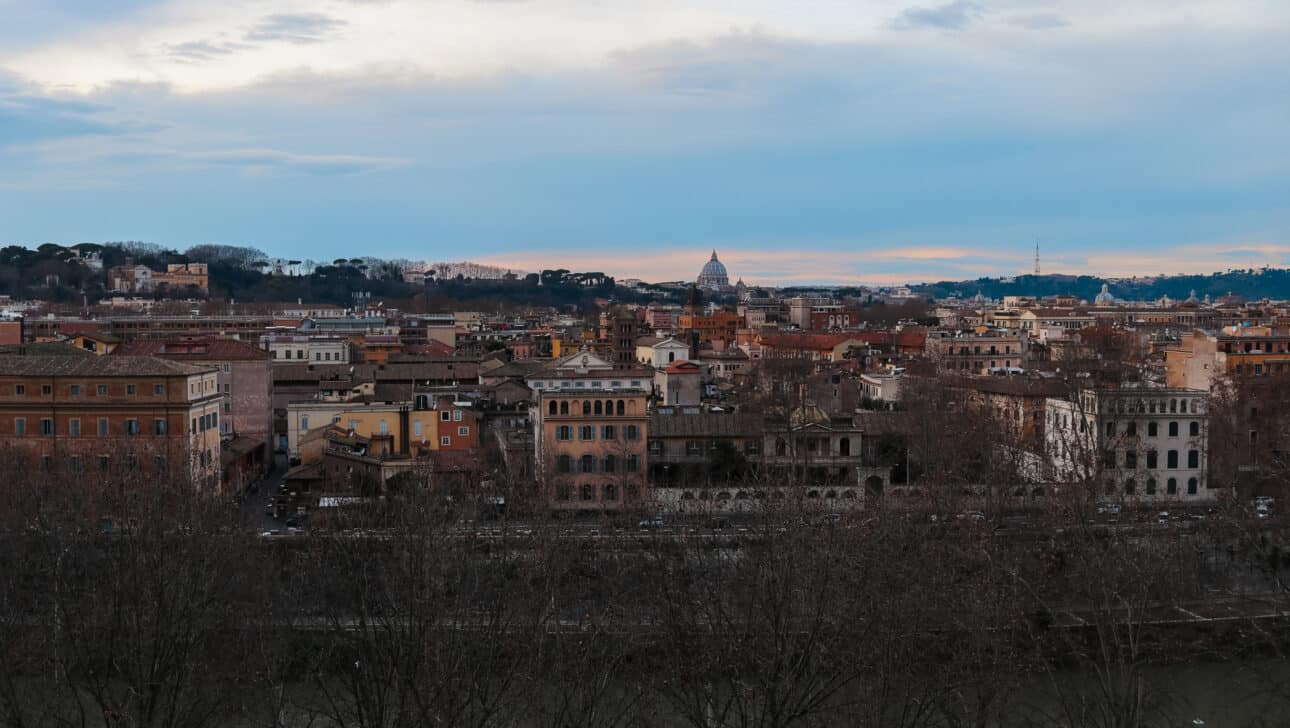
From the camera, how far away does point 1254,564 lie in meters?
13.2

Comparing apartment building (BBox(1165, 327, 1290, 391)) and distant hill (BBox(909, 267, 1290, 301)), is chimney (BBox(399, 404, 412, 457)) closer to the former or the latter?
apartment building (BBox(1165, 327, 1290, 391))

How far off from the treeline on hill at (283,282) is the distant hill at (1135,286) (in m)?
46.2

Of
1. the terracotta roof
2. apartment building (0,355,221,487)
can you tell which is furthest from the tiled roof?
apartment building (0,355,221,487)

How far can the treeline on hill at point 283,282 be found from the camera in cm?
5881

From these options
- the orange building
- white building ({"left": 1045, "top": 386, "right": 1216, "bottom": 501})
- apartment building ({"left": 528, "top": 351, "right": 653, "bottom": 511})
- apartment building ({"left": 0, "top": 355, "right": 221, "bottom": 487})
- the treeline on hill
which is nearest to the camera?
apartment building ({"left": 528, "top": 351, "right": 653, "bottom": 511})

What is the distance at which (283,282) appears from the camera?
67.5 m

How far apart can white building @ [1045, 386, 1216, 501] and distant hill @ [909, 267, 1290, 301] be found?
308 ft

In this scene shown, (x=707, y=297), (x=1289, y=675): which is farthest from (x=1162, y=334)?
(x=707, y=297)

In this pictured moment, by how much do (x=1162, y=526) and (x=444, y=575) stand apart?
830cm

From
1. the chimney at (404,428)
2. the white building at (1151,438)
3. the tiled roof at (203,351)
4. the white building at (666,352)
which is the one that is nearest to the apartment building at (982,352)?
the white building at (666,352)

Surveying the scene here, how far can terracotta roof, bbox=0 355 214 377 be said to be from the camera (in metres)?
15.7

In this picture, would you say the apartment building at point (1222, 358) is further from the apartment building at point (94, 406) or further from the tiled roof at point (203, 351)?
the apartment building at point (94, 406)

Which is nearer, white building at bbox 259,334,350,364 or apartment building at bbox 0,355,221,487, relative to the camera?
apartment building at bbox 0,355,221,487

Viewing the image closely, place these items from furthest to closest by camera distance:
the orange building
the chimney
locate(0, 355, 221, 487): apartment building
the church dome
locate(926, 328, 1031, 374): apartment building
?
the church dome
the orange building
locate(926, 328, 1031, 374): apartment building
the chimney
locate(0, 355, 221, 487): apartment building
